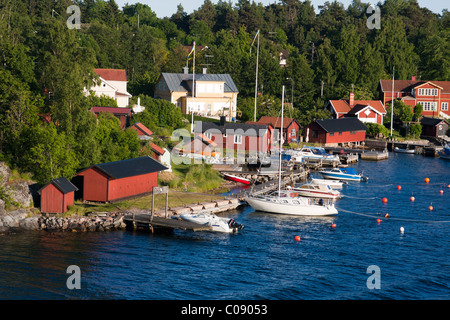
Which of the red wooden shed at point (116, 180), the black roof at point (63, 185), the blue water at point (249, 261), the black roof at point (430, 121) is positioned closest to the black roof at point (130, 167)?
the red wooden shed at point (116, 180)

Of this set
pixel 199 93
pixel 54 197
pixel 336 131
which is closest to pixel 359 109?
pixel 336 131

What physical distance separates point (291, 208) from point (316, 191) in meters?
6.95

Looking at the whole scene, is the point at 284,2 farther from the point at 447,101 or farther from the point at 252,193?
the point at 252,193

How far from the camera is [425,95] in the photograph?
10812 cm

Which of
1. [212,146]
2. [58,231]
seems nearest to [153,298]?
[58,231]

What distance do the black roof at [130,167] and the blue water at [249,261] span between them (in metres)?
6.20

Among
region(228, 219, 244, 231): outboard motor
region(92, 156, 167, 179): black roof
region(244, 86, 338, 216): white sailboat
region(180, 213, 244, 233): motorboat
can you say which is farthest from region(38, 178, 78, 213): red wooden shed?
region(244, 86, 338, 216): white sailboat

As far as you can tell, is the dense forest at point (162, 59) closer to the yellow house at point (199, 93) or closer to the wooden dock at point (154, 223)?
the yellow house at point (199, 93)

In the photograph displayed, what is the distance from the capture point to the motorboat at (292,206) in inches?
2035

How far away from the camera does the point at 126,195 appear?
50.7 m

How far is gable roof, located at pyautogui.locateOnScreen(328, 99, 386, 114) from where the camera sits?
325ft

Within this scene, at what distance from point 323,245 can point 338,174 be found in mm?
25704

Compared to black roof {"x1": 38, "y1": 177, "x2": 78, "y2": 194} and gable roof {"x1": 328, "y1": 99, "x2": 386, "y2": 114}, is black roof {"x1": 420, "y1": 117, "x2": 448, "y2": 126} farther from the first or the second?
black roof {"x1": 38, "y1": 177, "x2": 78, "y2": 194}

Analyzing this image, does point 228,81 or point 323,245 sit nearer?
point 323,245
